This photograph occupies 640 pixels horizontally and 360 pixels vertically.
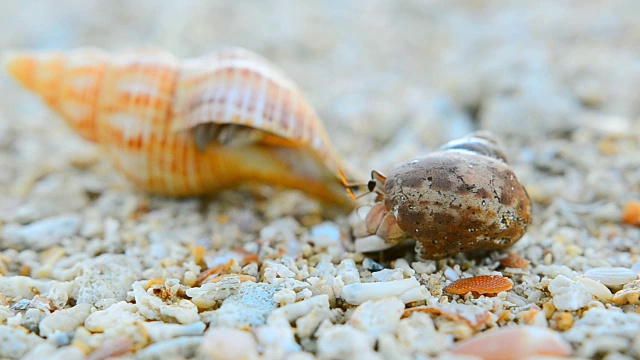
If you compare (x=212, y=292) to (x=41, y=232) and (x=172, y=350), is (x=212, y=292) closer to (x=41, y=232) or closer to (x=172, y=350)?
(x=172, y=350)

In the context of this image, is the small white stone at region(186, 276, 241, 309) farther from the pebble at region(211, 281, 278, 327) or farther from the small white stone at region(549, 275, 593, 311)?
the small white stone at region(549, 275, 593, 311)

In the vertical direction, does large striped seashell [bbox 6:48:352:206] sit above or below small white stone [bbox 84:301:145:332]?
above

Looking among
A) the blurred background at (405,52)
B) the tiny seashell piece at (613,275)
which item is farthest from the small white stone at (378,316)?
the blurred background at (405,52)

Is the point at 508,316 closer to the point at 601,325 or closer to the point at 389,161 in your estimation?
the point at 601,325

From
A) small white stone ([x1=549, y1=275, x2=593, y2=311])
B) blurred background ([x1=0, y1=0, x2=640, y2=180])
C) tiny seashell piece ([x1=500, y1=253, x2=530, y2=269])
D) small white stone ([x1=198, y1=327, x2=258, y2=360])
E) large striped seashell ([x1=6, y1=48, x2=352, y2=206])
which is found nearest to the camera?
small white stone ([x1=198, y1=327, x2=258, y2=360])

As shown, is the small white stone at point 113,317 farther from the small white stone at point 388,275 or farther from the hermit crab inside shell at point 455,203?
the hermit crab inside shell at point 455,203

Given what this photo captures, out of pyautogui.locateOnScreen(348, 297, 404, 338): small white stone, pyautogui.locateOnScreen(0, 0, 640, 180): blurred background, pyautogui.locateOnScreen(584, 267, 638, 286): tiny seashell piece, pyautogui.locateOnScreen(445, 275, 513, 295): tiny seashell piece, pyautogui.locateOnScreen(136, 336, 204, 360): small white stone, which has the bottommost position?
pyautogui.locateOnScreen(136, 336, 204, 360): small white stone

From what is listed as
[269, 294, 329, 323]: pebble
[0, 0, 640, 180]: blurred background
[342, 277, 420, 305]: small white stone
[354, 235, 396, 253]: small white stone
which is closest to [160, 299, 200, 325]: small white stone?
[269, 294, 329, 323]: pebble

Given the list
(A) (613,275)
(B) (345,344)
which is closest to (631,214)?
(A) (613,275)
